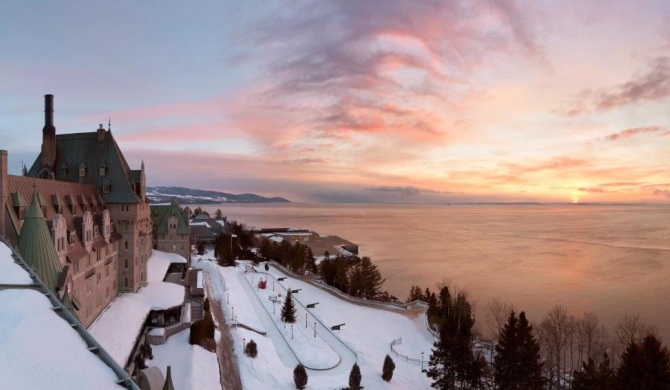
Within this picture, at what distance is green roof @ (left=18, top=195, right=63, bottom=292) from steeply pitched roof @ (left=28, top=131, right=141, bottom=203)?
54.4 feet

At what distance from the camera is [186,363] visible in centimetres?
2800

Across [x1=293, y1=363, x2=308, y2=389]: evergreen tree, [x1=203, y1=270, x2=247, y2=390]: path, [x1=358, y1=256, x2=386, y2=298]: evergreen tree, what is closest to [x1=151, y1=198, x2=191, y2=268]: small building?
[x1=203, y1=270, x2=247, y2=390]: path

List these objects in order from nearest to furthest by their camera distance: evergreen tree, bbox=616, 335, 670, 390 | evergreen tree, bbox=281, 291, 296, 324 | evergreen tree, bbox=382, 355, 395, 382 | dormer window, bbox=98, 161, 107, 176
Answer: evergreen tree, bbox=616, 335, 670, 390 < evergreen tree, bbox=382, 355, 395, 382 < dormer window, bbox=98, 161, 107, 176 < evergreen tree, bbox=281, 291, 296, 324

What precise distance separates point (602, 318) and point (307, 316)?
129 feet

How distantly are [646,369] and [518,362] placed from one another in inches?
295

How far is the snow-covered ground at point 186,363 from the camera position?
2575cm

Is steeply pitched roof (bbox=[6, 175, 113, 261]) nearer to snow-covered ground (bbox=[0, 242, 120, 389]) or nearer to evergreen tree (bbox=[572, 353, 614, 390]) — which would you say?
snow-covered ground (bbox=[0, 242, 120, 389])

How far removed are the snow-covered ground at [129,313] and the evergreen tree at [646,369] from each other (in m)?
30.9

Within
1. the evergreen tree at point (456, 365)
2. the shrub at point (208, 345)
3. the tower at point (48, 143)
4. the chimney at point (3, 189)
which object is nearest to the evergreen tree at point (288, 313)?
the shrub at point (208, 345)

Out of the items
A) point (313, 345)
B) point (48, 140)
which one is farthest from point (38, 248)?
point (313, 345)

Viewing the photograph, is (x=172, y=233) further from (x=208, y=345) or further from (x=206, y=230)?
(x=206, y=230)

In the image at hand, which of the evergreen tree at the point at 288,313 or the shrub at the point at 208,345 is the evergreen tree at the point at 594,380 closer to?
the shrub at the point at 208,345

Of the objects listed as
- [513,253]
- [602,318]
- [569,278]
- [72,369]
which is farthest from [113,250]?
[513,253]

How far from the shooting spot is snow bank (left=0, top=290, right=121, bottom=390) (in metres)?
10.5
